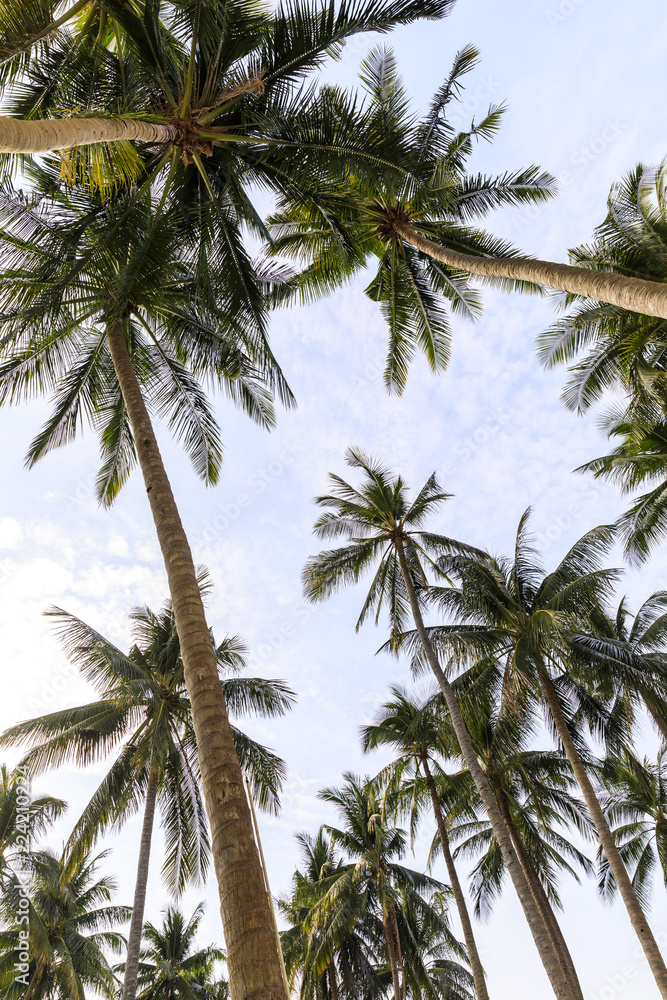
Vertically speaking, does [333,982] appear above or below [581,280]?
below

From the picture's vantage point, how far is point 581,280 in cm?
591

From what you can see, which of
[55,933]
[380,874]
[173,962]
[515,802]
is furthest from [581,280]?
[173,962]

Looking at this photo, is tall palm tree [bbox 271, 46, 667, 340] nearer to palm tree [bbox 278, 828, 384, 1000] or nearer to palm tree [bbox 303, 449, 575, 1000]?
palm tree [bbox 303, 449, 575, 1000]

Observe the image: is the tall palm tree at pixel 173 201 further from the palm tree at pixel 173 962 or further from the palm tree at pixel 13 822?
the palm tree at pixel 173 962

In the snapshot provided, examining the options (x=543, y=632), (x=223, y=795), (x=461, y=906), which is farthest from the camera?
(x=461, y=906)

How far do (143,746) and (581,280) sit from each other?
13.1 m

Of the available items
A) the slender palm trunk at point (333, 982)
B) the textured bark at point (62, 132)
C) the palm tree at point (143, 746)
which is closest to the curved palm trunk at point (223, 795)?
the textured bark at point (62, 132)

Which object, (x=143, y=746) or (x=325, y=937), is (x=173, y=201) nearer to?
(x=143, y=746)

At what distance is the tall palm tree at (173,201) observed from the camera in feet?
18.2

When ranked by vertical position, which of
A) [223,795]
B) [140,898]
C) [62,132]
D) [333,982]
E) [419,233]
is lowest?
[223,795]

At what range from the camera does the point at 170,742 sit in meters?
14.8

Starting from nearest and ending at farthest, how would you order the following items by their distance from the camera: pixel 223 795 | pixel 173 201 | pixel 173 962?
pixel 223 795
pixel 173 201
pixel 173 962

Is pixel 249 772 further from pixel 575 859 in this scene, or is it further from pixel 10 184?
→ pixel 575 859

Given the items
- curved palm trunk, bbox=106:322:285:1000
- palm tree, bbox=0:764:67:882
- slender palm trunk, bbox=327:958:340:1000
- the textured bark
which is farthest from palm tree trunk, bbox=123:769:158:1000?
the textured bark
